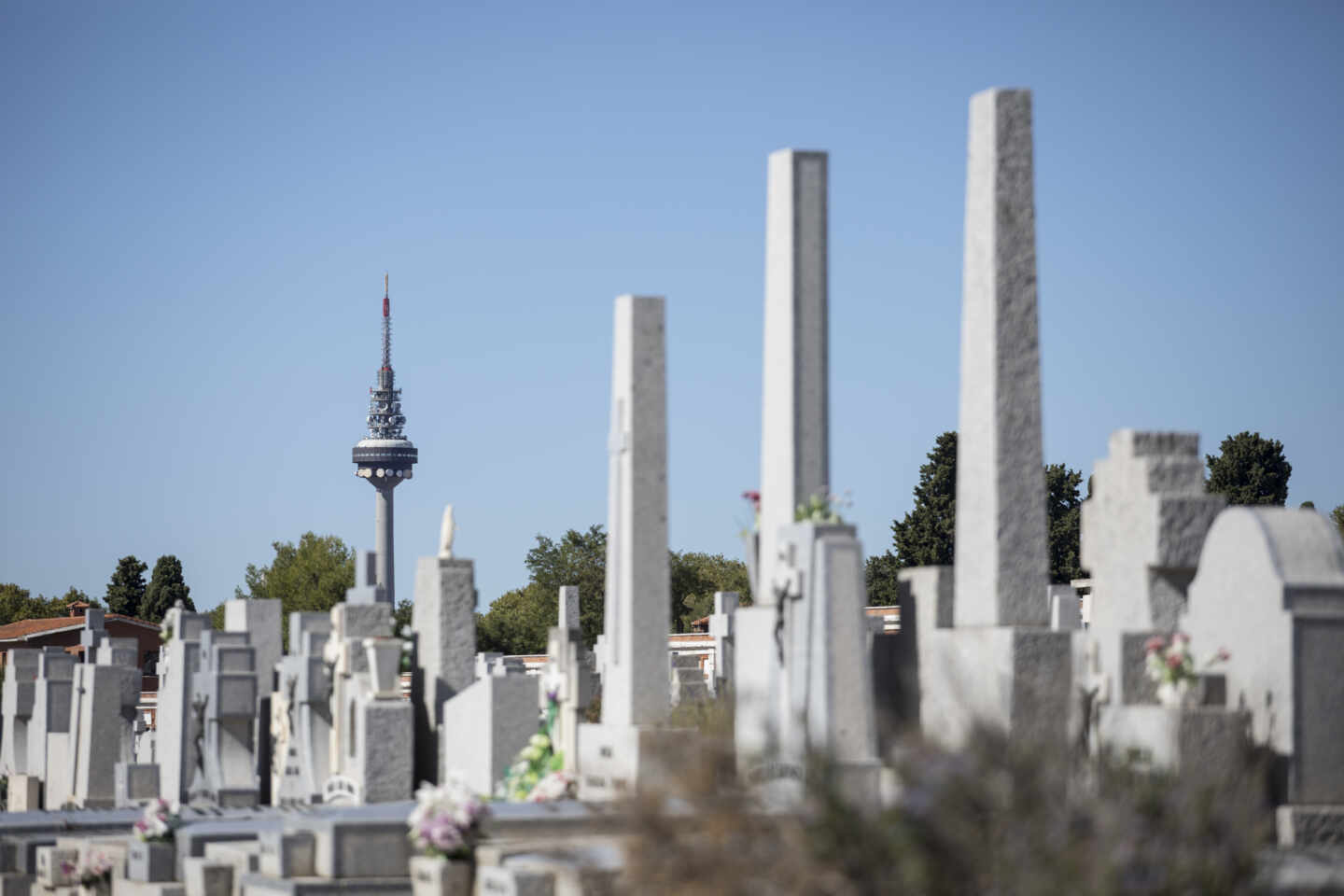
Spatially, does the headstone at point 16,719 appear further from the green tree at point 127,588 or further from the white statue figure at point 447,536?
the green tree at point 127,588

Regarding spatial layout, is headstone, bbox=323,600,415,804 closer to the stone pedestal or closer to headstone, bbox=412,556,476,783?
headstone, bbox=412,556,476,783

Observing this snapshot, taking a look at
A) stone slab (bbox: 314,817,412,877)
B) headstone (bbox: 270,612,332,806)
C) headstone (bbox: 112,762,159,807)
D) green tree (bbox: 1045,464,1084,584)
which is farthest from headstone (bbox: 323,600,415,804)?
green tree (bbox: 1045,464,1084,584)

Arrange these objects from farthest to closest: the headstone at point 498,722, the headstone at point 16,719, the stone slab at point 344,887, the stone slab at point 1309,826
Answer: the headstone at point 16,719 → the headstone at point 498,722 → the stone slab at point 344,887 → the stone slab at point 1309,826

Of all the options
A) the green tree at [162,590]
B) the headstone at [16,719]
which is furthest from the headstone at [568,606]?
the green tree at [162,590]

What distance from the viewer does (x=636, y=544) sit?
17391 mm

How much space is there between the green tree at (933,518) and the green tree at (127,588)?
112 feet

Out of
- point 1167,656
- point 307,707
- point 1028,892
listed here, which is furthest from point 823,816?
point 307,707

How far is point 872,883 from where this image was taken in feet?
24.5

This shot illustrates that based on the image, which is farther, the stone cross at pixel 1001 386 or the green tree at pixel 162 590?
the green tree at pixel 162 590

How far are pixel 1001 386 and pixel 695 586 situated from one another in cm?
5445

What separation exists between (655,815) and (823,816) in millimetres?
746

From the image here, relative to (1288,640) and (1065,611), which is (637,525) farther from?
(1065,611)

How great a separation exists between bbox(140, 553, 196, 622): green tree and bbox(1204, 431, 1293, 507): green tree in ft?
124

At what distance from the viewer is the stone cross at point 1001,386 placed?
47.7ft
